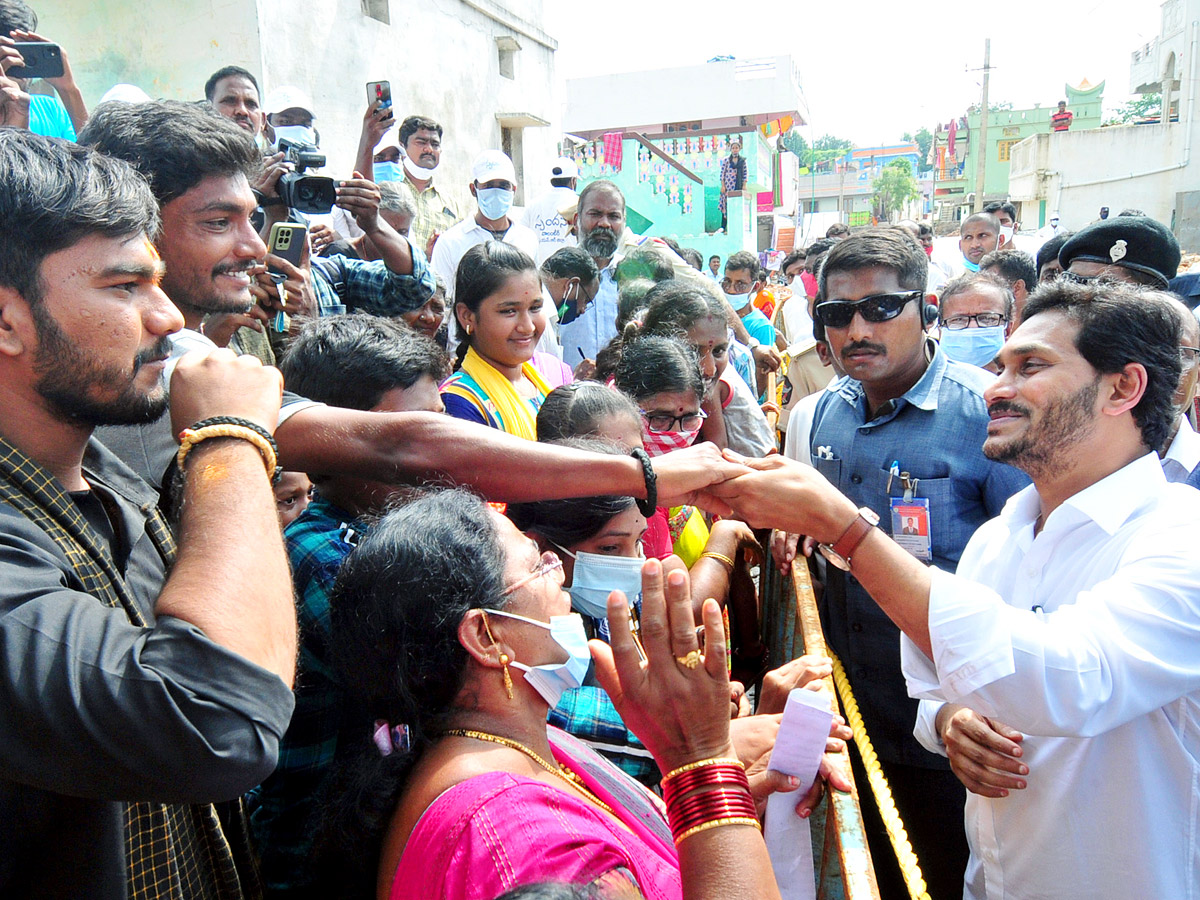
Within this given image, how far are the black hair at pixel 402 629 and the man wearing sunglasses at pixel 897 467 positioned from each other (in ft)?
5.89

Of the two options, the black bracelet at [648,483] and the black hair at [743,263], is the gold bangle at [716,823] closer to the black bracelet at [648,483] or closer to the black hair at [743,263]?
the black bracelet at [648,483]

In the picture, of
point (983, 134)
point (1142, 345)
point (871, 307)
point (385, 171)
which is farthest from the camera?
point (983, 134)

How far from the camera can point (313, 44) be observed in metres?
9.93

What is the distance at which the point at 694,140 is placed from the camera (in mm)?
32719

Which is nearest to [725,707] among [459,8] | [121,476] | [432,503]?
[432,503]

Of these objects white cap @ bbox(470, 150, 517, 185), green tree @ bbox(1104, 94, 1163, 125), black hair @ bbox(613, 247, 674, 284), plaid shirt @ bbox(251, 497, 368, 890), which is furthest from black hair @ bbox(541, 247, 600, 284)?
green tree @ bbox(1104, 94, 1163, 125)

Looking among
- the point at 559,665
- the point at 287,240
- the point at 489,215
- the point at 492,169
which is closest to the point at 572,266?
the point at 489,215

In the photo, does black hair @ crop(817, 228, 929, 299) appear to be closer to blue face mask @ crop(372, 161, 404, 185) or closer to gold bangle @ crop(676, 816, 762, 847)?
gold bangle @ crop(676, 816, 762, 847)

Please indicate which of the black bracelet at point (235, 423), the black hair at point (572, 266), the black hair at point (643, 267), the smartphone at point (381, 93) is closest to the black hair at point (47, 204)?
the black bracelet at point (235, 423)

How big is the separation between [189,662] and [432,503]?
27.9 inches

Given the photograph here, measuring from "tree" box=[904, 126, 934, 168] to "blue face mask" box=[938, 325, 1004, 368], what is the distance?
315 feet

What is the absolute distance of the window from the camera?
457 inches

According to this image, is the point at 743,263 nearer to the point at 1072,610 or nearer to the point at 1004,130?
the point at 1072,610

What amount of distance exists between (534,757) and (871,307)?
7.45ft
